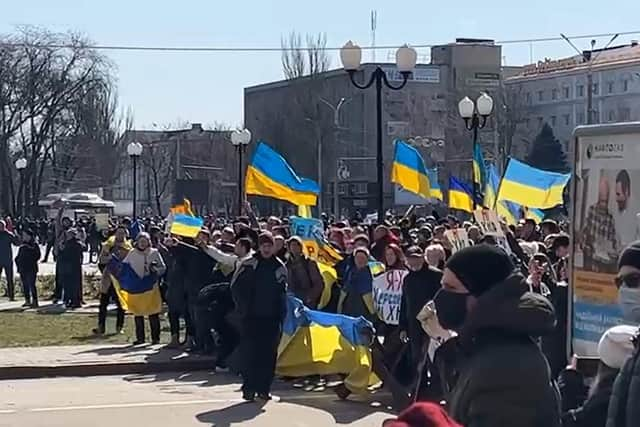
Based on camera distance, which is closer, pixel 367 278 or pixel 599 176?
pixel 599 176

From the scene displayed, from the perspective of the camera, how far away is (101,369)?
16484mm

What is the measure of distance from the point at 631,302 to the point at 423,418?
2826 mm

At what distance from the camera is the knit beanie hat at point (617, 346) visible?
5.43 meters

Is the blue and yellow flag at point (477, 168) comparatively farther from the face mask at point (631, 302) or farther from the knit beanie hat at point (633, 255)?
the knit beanie hat at point (633, 255)

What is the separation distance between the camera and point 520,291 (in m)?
4.61

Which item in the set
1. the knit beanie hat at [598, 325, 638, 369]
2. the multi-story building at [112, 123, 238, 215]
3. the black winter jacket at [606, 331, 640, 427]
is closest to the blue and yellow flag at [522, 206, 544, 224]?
the knit beanie hat at [598, 325, 638, 369]

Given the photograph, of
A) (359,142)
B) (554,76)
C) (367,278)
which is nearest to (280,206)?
(359,142)

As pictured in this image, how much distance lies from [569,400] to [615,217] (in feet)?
12.8

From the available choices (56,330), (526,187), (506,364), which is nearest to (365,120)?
(526,187)

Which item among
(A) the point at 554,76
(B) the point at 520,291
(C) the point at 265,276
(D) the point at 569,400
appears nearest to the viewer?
(B) the point at 520,291

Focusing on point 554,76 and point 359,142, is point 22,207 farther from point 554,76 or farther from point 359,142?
point 554,76

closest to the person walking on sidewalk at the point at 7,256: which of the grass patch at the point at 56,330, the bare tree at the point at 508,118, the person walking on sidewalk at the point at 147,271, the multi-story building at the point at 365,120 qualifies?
the grass patch at the point at 56,330

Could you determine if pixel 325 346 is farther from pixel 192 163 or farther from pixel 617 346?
pixel 192 163

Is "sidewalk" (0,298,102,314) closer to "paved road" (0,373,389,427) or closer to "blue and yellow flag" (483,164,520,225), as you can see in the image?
"blue and yellow flag" (483,164,520,225)
